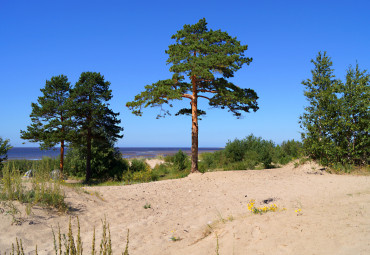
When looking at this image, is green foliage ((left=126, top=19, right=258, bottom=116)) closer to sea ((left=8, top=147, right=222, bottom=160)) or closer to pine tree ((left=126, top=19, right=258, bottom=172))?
pine tree ((left=126, top=19, right=258, bottom=172))

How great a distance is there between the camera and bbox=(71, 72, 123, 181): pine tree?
18641 mm

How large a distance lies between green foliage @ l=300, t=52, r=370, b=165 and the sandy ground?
3.14m

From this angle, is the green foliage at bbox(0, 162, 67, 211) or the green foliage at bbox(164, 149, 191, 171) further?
the green foliage at bbox(164, 149, 191, 171)

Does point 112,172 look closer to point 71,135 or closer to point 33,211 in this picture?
point 71,135

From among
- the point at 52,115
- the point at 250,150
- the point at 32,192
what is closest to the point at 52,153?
the point at 52,115

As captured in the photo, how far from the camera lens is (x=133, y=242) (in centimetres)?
543

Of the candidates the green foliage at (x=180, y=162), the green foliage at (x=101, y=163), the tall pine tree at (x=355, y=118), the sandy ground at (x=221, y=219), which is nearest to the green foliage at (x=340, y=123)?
the tall pine tree at (x=355, y=118)

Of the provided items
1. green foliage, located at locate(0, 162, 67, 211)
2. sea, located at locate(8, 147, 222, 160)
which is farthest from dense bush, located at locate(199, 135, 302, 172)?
green foliage, located at locate(0, 162, 67, 211)

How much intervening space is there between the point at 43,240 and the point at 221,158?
16388 mm

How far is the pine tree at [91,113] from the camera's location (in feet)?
61.2

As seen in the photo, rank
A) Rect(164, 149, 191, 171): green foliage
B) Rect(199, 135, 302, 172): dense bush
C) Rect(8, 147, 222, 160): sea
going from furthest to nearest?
1. Rect(164, 149, 191, 171): green foliage
2. Rect(199, 135, 302, 172): dense bush
3. Rect(8, 147, 222, 160): sea

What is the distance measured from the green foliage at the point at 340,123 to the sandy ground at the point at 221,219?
314cm

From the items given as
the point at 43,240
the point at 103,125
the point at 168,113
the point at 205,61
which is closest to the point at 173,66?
the point at 205,61

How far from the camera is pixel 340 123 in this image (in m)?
12.6
